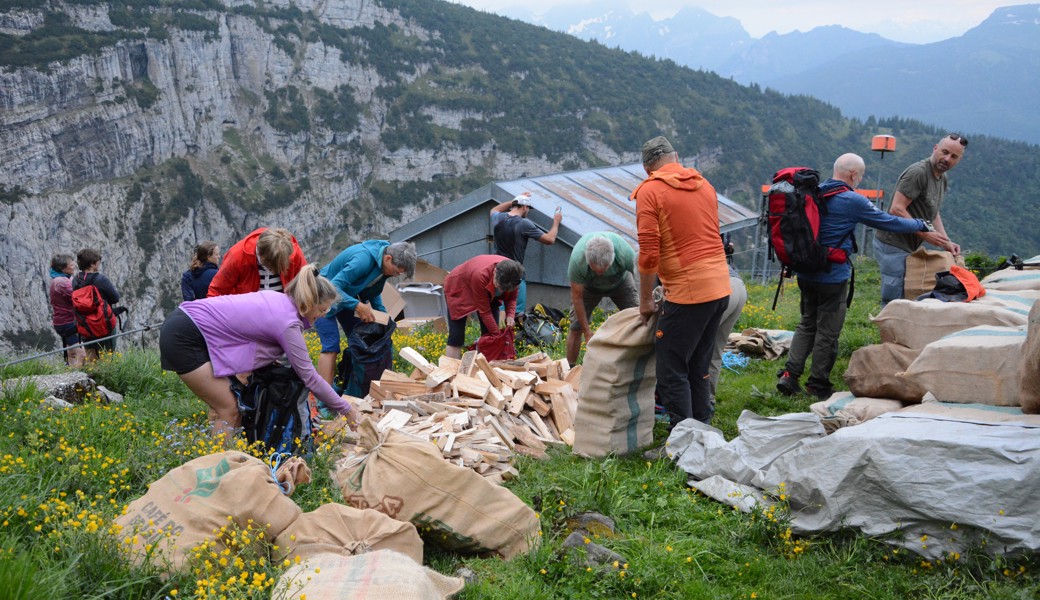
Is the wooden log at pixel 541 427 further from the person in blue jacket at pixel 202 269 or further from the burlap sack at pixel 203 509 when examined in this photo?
the person in blue jacket at pixel 202 269

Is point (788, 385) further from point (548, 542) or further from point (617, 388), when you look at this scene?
point (548, 542)

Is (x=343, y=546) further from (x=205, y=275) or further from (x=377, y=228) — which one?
(x=377, y=228)

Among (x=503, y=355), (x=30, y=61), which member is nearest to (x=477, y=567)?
(x=503, y=355)

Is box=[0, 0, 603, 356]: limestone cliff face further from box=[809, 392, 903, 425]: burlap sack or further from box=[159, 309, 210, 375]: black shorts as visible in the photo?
box=[809, 392, 903, 425]: burlap sack

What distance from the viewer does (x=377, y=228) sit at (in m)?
95.4

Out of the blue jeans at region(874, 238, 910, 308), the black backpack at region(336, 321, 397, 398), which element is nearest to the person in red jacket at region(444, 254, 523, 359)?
the black backpack at region(336, 321, 397, 398)

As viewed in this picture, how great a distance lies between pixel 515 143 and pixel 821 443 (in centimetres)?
10118

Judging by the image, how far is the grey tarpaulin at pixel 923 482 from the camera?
10.3 feet

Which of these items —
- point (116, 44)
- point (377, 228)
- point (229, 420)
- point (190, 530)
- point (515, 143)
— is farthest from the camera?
point (515, 143)

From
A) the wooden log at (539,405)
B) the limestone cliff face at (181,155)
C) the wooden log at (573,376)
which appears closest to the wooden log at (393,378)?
the wooden log at (539,405)

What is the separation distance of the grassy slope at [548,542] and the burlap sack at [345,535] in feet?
0.57

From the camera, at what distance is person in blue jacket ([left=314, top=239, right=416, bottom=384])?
6039mm

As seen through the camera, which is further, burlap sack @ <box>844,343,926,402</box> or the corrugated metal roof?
the corrugated metal roof

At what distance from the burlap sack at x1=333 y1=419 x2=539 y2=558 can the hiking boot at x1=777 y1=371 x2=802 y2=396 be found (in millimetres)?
3214
